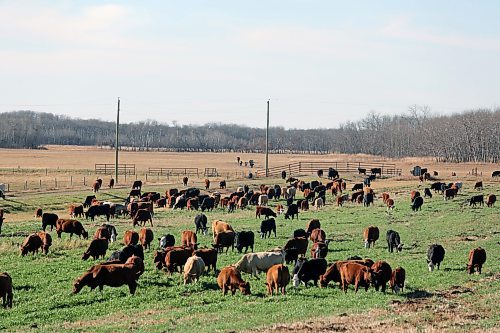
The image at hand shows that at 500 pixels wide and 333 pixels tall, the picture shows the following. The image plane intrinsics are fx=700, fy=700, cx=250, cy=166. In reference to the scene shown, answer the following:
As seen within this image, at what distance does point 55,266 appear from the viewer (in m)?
22.8

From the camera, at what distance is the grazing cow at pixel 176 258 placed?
2148 centimetres

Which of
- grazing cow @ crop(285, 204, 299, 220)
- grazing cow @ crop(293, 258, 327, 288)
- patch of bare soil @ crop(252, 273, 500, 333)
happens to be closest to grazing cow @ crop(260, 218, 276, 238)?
grazing cow @ crop(285, 204, 299, 220)

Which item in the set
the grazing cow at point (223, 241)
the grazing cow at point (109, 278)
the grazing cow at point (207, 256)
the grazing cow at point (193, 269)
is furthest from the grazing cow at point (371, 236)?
the grazing cow at point (109, 278)

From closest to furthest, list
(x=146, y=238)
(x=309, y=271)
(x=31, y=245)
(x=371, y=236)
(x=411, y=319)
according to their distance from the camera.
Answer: (x=411, y=319) < (x=309, y=271) < (x=31, y=245) < (x=146, y=238) < (x=371, y=236)

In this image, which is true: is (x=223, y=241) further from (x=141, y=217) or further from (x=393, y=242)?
(x=141, y=217)

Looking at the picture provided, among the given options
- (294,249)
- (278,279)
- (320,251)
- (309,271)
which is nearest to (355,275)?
(309,271)

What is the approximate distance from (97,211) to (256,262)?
21.5m

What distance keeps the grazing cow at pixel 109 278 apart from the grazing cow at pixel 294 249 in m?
6.38

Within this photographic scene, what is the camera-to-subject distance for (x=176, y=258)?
21594 millimetres

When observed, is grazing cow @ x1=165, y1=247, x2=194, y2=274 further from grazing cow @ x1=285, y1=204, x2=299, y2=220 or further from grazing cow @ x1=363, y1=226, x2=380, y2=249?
grazing cow @ x1=285, y1=204, x2=299, y2=220

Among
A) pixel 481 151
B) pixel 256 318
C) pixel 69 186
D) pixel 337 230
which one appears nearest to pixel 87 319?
pixel 256 318

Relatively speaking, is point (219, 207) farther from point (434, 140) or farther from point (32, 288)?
point (434, 140)

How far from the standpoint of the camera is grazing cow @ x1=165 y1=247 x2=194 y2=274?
21.5 m

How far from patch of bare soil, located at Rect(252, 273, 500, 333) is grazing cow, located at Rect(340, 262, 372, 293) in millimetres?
1347
